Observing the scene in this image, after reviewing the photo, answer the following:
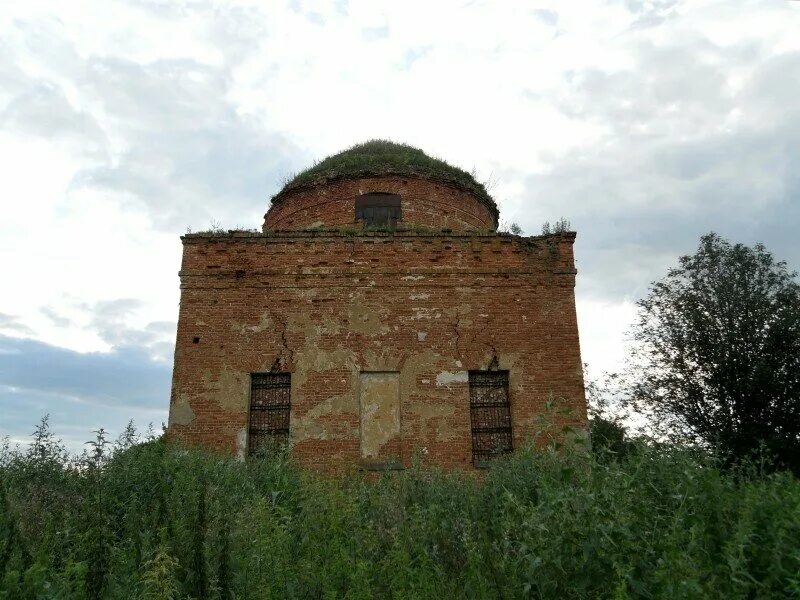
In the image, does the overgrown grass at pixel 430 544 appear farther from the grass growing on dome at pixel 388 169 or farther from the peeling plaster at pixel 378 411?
the grass growing on dome at pixel 388 169

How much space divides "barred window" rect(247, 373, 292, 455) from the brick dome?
498cm

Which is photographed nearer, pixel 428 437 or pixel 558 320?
pixel 428 437

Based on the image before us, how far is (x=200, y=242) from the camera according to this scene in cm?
1206

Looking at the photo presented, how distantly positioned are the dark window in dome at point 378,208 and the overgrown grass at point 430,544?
31.2 feet

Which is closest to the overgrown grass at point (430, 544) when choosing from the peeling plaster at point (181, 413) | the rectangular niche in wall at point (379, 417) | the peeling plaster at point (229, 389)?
the rectangular niche in wall at point (379, 417)

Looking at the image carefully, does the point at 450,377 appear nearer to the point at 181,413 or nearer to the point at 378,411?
the point at 378,411

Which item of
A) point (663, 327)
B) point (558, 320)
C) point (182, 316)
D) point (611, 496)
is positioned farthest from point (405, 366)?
point (663, 327)

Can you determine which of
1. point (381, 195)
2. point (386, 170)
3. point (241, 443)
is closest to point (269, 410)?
point (241, 443)

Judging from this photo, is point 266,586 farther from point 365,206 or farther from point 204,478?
point 365,206

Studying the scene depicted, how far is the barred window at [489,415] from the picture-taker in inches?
437

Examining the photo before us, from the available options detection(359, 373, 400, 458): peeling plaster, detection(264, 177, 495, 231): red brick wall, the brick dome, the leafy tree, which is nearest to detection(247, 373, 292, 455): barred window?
detection(359, 373, 400, 458): peeling plaster

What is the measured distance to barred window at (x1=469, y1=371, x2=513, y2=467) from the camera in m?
11.1

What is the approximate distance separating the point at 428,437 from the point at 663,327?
13098 mm

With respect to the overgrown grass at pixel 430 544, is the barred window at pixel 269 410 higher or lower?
higher
